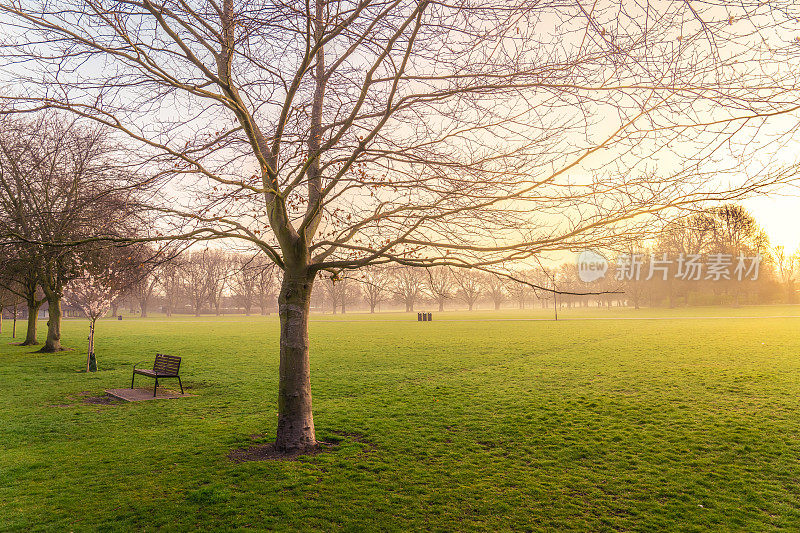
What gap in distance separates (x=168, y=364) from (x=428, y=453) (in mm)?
8220

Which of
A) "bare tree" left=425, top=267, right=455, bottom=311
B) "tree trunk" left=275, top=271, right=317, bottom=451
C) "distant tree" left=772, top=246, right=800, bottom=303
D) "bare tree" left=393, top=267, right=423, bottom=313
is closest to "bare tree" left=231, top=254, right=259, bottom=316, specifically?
"tree trunk" left=275, top=271, right=317, bottom=451

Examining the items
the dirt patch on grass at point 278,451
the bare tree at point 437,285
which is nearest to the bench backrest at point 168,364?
the dirt patch on grass at point 278,451

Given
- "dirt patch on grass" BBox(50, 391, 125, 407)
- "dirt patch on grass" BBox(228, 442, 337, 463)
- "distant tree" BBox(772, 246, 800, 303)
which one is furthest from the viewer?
"distant tree" BBox(772, 246, 800, 303)

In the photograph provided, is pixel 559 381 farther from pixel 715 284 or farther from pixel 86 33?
pixel 715 284

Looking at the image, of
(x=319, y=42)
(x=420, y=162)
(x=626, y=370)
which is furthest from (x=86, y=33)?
(x=626, y=370)

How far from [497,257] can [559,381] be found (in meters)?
9.17

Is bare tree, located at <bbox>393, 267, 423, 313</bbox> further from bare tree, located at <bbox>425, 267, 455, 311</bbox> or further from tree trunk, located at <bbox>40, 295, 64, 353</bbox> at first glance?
tree trunk, located at <bbox>40, 295, 64, 353</bbox>

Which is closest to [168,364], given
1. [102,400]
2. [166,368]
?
[166,368]

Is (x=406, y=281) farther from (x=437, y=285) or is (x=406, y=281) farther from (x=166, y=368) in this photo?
(x=437, y=285)

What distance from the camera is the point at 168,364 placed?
13.0 meters

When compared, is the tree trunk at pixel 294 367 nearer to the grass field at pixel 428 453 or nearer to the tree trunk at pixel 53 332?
the grass field at pixel 428 453

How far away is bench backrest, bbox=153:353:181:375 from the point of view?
12734mm

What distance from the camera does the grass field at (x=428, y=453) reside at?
5.80 m

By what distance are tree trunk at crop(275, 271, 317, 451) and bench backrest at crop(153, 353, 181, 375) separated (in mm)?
6083
